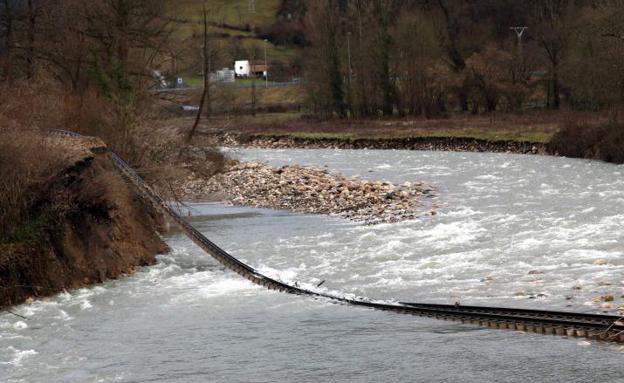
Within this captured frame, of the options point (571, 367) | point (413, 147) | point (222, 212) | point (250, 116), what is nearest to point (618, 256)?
point (571, 367)

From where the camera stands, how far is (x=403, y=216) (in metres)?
28.1

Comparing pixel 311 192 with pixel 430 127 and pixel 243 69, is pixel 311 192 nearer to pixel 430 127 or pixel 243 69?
pixel 430 127

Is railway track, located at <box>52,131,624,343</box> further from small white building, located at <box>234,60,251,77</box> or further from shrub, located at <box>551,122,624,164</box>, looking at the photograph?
small white building, located at <box>234,60,251,77</box>

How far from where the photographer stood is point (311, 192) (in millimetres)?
35688

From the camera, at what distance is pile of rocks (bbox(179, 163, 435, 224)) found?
99.8ft

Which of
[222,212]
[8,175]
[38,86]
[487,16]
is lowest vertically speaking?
[222,212]

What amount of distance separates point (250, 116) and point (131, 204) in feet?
224

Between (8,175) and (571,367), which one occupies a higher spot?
(8,175)

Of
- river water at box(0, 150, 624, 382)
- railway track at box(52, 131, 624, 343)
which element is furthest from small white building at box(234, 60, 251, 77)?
railway track at box(52, 131, 624, 343)

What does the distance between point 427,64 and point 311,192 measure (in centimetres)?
4372

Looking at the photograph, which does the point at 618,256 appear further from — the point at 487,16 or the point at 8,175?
the point at 487,16

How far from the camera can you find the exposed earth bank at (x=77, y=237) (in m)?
17.5

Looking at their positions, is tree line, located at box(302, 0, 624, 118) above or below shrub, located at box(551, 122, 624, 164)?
above

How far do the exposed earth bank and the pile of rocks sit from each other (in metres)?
8.75
